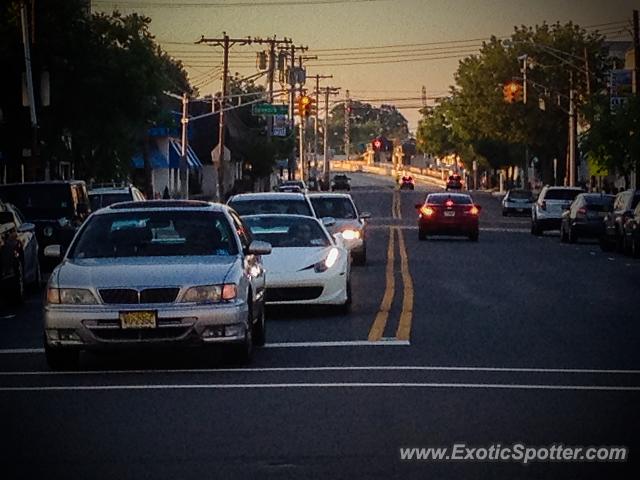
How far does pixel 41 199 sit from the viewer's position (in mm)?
34781

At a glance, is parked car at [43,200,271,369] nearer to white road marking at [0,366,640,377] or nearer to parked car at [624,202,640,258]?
white road marking at [0,366,640,377]

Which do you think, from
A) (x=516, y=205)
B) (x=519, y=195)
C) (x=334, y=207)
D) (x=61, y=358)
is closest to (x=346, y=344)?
(x=61, y=358)

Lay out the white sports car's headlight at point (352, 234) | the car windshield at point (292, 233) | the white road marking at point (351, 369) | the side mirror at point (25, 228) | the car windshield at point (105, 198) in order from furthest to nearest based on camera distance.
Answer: the car windshield at point (105, 198) → the white sports car's headlight at point (352, 234) → the side mirror at point (25, 228) → the car windshield at point (292, 233) → the white road marking at point (351, 369)

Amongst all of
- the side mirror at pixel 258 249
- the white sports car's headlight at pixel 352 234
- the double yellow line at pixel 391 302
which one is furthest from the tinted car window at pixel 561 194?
the side mirror at pixel 258 249

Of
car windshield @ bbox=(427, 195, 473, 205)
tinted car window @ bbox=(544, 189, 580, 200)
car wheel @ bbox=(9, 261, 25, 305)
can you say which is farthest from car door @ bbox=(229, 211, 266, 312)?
tinted car window @ bbox=(544, 189, 580, 200)

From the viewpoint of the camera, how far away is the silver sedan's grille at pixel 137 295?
51.4 ft

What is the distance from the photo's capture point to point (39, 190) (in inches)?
1371


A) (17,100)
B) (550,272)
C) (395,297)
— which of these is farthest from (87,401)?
(17,100)

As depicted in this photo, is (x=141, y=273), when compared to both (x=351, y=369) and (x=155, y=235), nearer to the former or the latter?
(x=155, y=235)

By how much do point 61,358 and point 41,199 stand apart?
1928 centimetres

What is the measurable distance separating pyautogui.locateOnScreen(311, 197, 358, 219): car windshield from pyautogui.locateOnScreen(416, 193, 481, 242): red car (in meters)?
13.3

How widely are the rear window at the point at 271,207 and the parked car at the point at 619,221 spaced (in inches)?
598

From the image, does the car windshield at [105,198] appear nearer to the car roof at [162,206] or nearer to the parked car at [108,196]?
the parked car at [108,196]

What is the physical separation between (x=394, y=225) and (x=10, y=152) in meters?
18.4
